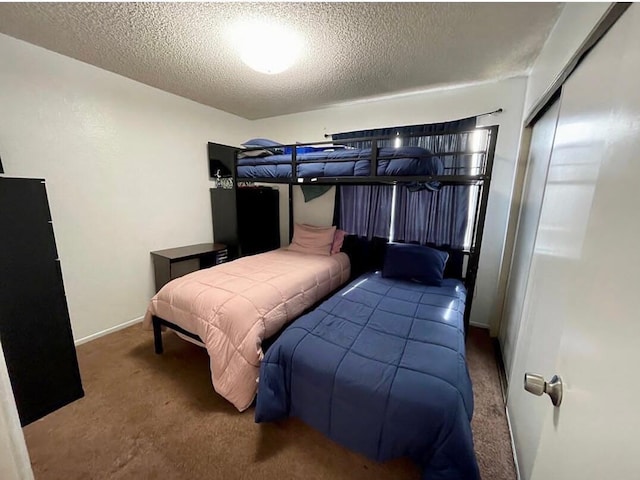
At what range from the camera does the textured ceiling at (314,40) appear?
5.10 feet

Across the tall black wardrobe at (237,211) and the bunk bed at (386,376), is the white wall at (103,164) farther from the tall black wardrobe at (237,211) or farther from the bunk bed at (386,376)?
the bunk bed at (386,376)

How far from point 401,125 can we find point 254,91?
5.58 feet

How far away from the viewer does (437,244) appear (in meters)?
2.84

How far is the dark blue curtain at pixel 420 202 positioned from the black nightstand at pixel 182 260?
1732 mm

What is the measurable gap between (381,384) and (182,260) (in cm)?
247

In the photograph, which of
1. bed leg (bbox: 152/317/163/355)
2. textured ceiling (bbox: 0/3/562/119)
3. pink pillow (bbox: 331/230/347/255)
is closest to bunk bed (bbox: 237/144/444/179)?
textured ceiling (bbox: 0/3/562/119)

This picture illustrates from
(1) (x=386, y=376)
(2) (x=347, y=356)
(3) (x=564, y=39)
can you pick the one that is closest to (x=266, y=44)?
(3) (x=564, y=39)

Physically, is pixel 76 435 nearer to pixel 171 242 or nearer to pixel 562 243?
pixel 171 242

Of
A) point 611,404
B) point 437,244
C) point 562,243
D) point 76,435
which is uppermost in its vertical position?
point 562,243

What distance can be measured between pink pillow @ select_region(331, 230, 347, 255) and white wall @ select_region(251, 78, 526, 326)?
1.33m

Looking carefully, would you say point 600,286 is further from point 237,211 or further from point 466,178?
point 237,211

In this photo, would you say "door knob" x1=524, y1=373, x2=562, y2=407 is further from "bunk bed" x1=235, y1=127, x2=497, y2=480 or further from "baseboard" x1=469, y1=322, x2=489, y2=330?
"baseboard" x1=469, y1=322, x2=489, y2=330

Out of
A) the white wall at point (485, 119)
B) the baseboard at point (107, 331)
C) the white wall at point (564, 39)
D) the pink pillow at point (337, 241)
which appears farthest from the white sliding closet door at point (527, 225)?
the baseboard at point (107, 331)

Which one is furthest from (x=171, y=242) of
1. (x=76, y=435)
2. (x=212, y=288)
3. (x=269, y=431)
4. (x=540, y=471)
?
(x=540, y=471)
